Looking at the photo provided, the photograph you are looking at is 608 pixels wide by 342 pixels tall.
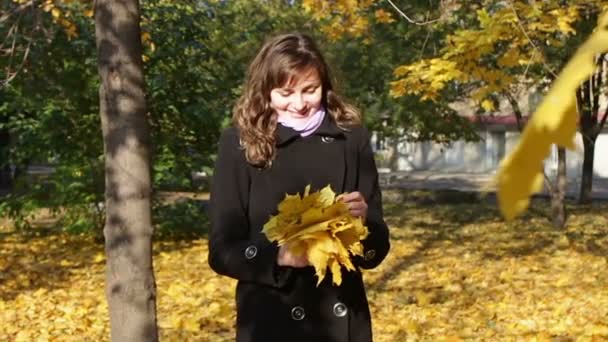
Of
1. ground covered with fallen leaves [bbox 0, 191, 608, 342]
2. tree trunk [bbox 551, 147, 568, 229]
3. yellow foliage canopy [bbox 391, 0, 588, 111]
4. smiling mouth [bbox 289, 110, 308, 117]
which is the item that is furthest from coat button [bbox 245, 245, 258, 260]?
tree trunk [bbox 551, 147, 568, 229]

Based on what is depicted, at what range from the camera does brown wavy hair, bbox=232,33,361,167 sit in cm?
214

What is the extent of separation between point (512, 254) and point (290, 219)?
A: 304 inches

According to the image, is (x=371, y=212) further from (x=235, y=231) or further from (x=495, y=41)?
(x=495, y=41)

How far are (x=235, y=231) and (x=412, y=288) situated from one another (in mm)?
4991

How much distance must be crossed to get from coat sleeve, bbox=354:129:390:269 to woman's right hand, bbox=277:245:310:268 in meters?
0.20

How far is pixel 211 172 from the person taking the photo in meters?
9.89

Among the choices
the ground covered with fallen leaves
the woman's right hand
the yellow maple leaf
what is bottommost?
the ground covered with fallen leaves

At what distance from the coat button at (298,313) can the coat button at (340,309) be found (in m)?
0.09

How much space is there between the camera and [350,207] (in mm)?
1963

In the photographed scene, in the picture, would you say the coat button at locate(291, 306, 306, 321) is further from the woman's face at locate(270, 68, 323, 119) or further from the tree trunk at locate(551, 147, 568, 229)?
the tree trunk at locate(551, 147, 568, 229)

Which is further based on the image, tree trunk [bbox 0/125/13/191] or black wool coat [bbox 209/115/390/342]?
tree trunk [bbox 0/125/13/191]

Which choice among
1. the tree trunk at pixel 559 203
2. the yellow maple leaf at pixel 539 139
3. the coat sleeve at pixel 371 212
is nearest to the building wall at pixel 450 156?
the tree trunk at pixel 559 203

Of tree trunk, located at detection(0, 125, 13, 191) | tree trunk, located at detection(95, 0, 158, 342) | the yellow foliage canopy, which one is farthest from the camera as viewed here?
tree trunk, located at detection(0, 125, 13, 191)

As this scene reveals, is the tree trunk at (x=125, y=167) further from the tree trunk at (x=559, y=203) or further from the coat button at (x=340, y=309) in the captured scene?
the tree trunk at (x=559, y=203)
